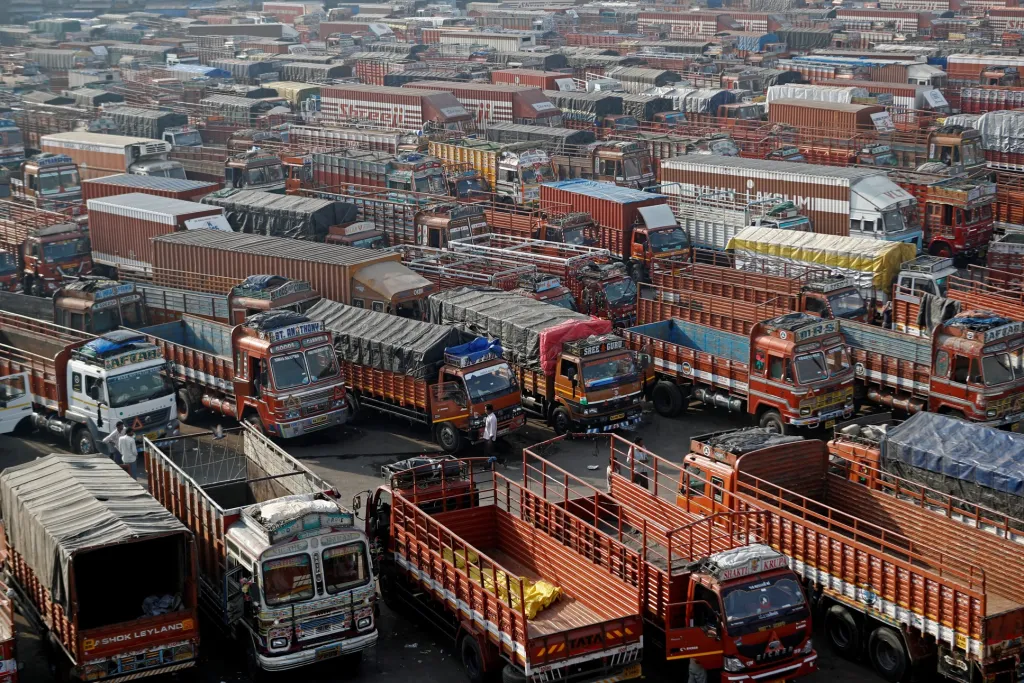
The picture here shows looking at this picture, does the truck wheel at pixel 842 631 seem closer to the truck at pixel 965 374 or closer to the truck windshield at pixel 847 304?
the truck at pixel 965 374

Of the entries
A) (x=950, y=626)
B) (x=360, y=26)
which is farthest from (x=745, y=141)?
(x=360, y=26)

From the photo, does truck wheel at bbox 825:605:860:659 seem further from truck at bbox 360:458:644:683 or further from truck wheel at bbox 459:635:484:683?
truck wheel at bbox 459:635:484:683

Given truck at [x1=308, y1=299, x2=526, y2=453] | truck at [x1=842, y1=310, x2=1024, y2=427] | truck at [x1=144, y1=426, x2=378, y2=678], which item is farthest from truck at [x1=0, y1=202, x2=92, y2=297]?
truck at [x1=842, y1=310, x2=1024, y2=427]

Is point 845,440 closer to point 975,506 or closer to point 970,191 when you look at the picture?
point 975,506

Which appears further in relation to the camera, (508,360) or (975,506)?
(508,360)

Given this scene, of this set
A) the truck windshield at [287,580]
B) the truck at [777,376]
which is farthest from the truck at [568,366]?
the truck windshield at [287,580]

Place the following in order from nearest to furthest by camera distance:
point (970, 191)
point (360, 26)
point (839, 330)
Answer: point (839, 330) < point (970, 191) < point (360, 26)
